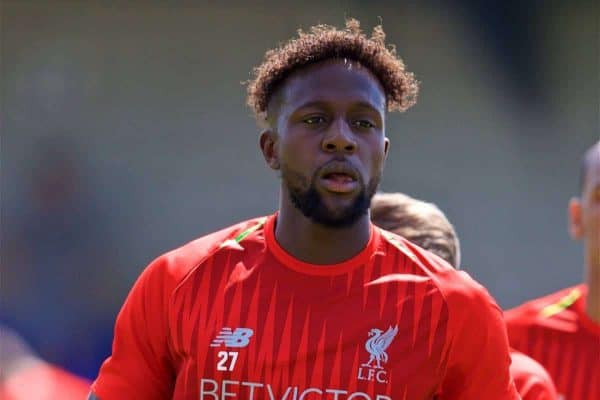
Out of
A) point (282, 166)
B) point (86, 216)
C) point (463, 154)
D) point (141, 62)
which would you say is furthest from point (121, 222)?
point (282, 166)

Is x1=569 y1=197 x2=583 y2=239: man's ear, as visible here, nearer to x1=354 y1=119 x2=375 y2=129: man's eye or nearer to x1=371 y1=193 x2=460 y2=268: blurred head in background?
x1=371 y1=193 x2=460 y2=268: blurred head in background

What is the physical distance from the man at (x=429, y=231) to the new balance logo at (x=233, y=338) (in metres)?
0.89

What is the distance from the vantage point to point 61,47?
863cm

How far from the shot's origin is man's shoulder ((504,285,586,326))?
4.02 meters

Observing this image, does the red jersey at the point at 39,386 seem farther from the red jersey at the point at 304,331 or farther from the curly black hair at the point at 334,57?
the curly black hair at the point at 334,57

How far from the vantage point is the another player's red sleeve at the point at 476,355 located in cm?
251

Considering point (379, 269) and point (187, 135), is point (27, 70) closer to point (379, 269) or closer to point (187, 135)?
point (187, 135)

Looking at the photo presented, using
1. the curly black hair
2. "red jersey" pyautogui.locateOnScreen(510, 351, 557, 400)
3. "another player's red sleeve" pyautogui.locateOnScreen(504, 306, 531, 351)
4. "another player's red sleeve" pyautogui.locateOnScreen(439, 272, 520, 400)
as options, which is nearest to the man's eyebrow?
the curly black hair

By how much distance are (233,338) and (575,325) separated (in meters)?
1.86

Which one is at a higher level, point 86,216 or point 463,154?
point 463,154

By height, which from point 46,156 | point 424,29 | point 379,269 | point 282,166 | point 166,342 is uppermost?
point 424,29

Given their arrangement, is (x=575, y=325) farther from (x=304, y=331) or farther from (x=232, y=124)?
(x=232, y=124)

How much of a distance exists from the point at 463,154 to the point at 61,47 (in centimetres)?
336

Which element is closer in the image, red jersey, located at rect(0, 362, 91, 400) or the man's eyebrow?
the man's eyebrow
